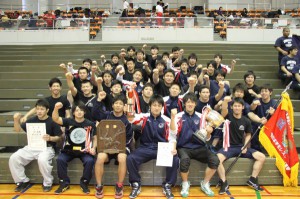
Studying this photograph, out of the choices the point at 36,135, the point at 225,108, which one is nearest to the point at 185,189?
the point at 225,108

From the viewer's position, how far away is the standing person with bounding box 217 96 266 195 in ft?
14.5

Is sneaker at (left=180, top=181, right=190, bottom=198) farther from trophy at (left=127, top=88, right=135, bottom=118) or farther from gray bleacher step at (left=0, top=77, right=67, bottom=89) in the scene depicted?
gray bleacher step at (left=0, top=77, right=67, bottom=89)

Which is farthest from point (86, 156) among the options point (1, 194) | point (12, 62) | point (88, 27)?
point (88, 27)

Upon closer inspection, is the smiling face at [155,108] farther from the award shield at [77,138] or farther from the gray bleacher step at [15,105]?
the gray bleacher step at [15,105]

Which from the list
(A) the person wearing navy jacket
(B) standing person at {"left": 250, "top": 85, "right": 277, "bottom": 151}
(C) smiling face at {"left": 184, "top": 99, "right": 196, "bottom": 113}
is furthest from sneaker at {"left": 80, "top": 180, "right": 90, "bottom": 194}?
(B) standing person at {"left": 250, "top": 85, "right": 277, "bottom": 151}

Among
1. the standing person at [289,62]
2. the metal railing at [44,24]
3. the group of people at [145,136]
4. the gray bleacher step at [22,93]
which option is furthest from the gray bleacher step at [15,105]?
the metal railing at [44,24]

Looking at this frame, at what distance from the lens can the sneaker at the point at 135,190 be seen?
4102mm

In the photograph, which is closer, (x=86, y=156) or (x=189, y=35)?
(x=86, y=156)

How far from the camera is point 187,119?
4391mm

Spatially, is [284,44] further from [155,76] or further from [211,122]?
[211,122]

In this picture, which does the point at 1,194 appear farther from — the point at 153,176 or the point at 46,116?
the point at 153,176

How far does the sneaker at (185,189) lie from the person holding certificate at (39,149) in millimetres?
1665

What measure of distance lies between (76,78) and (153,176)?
2037mm

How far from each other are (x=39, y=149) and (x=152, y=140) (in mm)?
1457
